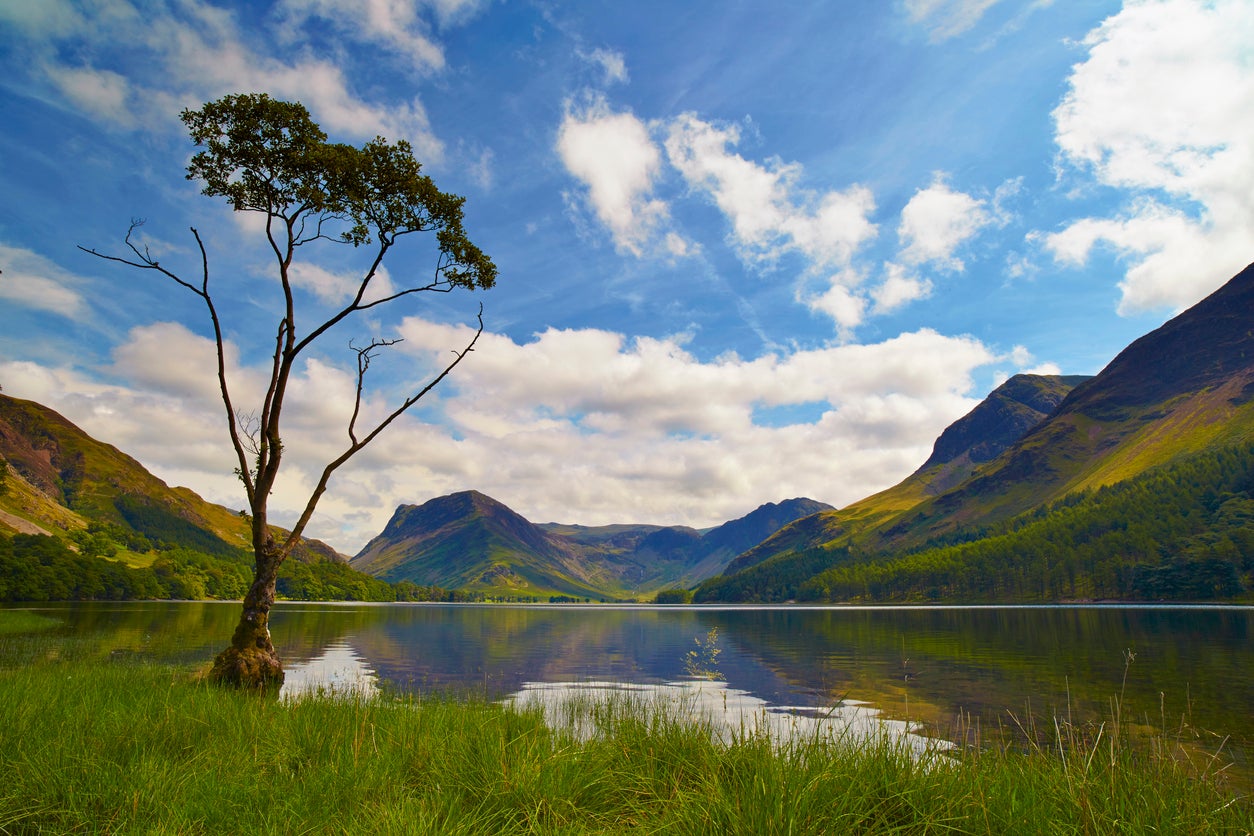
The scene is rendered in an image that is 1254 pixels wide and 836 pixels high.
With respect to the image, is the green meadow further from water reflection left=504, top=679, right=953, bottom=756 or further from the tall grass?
water reflection left=504, top=679, right=953, bottom=756

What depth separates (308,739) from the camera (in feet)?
36.5

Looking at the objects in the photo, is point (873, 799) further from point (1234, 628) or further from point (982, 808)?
point (1234, 628)

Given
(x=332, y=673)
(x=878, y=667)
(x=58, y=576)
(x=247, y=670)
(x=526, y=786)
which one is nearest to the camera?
(x=526, y=786)

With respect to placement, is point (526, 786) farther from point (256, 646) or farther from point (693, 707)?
point (256, 646)

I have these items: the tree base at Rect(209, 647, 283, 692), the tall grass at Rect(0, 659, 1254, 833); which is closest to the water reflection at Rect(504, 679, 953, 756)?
the tall grass at Rect(0, 659, 1254, 833)

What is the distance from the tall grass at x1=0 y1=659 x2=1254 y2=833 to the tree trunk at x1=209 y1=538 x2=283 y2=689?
794 centimetres

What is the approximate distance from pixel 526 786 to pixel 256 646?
16027mm

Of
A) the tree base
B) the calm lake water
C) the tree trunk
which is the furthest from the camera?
the calm lake water

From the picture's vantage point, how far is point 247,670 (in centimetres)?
1984

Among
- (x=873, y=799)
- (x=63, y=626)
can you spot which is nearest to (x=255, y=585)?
(x=873, y=799)

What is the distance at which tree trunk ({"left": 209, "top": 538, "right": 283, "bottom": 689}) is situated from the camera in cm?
1967

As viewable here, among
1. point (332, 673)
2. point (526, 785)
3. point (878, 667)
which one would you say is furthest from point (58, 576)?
point (526, 785)

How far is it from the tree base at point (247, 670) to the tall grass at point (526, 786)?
7.75m

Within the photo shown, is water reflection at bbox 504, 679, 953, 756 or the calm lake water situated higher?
water reflection at bbox 504, 679, 953, 756
